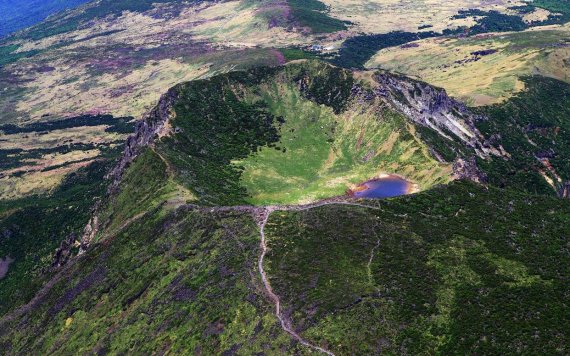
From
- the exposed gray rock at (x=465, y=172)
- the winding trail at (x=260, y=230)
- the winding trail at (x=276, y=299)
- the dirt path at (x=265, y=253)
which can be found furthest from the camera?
the exposed gray rock at (x=465, y=172)

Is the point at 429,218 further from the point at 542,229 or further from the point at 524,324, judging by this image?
the point at 524,324

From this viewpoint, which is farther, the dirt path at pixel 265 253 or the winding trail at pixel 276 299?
the dirt path at pixel 265 253

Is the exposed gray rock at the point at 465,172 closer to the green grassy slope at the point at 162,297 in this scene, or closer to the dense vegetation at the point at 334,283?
the dense vegetation at the point at 334,283

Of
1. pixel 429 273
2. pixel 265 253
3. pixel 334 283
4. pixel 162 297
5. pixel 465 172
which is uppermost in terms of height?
pixel 265 253

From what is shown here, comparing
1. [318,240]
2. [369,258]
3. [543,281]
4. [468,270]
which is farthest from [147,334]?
[543,281]

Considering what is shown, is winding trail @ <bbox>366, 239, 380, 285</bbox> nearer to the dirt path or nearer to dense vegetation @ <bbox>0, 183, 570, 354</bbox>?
the dirt path

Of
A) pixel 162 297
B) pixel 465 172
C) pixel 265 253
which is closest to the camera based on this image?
pixel 162 297

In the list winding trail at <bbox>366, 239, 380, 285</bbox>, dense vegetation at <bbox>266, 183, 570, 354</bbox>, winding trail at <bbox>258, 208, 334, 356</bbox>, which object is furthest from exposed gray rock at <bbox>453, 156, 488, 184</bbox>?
winding trail at <bbox>258, 208, 334, 356</bbox>

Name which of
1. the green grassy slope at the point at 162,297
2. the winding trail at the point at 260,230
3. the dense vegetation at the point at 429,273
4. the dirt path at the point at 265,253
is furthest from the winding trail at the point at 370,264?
the green grassy slope at the point at 162,297

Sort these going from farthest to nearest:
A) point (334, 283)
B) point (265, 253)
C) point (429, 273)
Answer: point (265, 253) → point (429, 273) → point (334, 283)

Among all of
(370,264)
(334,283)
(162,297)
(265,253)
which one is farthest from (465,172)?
(162,297)

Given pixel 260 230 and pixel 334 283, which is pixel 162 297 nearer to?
pixel 260 230

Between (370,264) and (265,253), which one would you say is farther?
(265,253)
